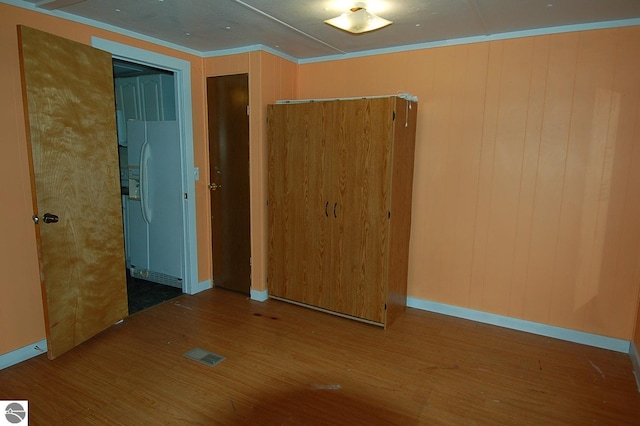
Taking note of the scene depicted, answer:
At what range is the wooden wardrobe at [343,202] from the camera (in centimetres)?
315

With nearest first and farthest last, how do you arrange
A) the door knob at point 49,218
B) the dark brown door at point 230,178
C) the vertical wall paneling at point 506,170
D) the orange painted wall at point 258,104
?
the door knob at point 49,218
the vertical wall paneling at point 506,170
the orange painted wall at point 258,104
the dark brown door at point 230,178

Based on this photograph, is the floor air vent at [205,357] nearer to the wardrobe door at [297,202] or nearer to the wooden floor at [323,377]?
the wooden floor at [323,377]

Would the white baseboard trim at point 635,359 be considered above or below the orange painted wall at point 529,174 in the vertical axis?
below

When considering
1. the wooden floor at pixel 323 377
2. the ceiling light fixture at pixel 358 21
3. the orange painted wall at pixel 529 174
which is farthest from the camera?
the orange painted wall at pixel 529 174

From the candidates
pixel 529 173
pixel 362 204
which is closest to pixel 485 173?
pixel 529 173

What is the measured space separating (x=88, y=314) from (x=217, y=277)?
1439 mm

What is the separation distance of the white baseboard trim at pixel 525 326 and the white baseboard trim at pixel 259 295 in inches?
55.9

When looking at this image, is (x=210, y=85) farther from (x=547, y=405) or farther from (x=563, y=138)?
(x=547, y=405)

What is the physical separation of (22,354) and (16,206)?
1041mm

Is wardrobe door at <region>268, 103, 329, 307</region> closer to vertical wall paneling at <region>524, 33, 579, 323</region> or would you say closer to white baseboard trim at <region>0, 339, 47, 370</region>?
vertical wall paneling at <region>524, 33, 579, 323</region>

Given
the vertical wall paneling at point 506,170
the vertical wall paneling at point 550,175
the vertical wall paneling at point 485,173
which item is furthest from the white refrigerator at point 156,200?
the vertical wall paneling at point 550,175

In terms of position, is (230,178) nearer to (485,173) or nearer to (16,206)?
(16,206)

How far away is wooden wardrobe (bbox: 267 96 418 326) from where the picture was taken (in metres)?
3.15

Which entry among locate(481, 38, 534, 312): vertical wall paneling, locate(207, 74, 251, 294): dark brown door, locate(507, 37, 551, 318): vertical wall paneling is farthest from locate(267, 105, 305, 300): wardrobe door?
locate(507, 37, 551, 318): vertical wall paneling
